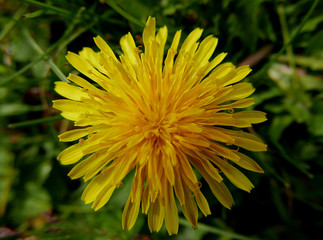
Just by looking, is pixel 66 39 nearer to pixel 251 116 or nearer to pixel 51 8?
pixel 51 8

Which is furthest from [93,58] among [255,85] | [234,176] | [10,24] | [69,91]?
[10,24]

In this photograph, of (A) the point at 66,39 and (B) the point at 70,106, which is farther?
(A) the point at 66,39

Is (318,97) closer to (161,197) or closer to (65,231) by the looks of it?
(161,197)

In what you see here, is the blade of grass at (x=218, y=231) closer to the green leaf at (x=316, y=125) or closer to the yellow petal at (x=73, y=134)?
the green leaf at (x=316, y=125)

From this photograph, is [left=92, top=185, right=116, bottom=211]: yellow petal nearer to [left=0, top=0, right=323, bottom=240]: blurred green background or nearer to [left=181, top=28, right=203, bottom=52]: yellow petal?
[left=0, top=0, right=323, bottom=240]: blurred green background

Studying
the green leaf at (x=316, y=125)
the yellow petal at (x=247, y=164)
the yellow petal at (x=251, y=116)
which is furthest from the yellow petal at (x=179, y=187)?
the green leaf at (x=316, y=125)

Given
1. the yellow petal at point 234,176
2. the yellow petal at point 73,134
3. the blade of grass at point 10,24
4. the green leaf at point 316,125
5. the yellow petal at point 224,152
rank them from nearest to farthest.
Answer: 1. the yellow petal at point 224,152
2. the yellow petal at point 234,176
3. the yellow petal at point 73,134
4. the green leaf at point 316,125
5. the blade of grass at point 10,24

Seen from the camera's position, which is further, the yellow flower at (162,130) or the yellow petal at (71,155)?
the yellow petal at (71,155)

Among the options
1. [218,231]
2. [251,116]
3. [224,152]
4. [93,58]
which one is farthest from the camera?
[218,231]
